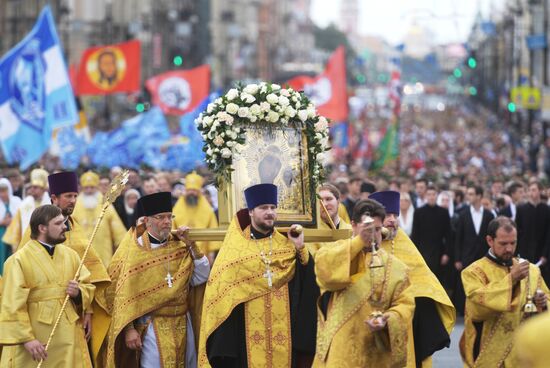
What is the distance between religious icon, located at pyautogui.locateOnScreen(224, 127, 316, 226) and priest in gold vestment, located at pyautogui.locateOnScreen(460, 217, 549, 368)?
1.70m

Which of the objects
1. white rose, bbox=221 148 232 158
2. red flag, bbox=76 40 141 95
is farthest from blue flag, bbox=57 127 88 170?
white rose, bbox=221 148 232 158

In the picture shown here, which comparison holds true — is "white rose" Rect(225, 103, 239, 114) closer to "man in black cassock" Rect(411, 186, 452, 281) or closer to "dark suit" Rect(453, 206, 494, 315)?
"dark suit" Rect(453, 206, 494, 315)

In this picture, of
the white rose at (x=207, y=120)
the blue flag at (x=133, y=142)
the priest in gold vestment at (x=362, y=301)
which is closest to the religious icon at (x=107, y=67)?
the blue flag at (x=133, y=142)

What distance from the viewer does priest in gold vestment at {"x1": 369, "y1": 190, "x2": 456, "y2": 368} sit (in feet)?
33.7

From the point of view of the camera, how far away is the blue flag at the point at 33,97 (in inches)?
990

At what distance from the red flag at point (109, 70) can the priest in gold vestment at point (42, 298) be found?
24.9m

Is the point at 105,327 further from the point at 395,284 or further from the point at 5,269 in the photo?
the point at 395,284

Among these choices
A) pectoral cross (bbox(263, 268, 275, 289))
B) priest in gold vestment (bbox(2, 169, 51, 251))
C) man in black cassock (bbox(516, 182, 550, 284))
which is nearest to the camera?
pectoral cross (bbox(263, 268, 275, 289))

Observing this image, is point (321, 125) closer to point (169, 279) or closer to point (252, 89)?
point (252, 89)

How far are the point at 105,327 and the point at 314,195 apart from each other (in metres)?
1.88

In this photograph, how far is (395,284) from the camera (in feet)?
29.9

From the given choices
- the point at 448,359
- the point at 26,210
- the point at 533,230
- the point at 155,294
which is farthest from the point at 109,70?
the point at 155,294

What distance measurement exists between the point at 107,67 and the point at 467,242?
62.0 ft

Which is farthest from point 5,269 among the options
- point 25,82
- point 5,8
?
point 5,8
